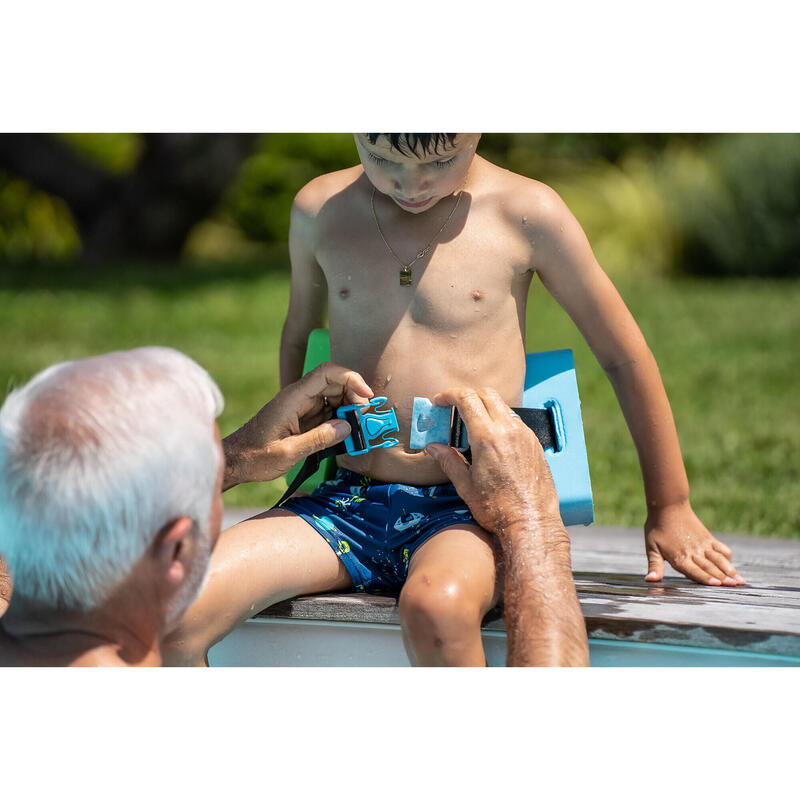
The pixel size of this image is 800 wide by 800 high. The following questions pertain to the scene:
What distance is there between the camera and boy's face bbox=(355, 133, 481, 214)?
2.40 m

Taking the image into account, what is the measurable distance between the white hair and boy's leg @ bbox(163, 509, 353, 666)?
54 centimetres

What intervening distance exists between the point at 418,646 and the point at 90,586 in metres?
0.73

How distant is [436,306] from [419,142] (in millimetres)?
431

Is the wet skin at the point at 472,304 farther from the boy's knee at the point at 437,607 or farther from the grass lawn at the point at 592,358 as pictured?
the grass lawn at the point at 592,358

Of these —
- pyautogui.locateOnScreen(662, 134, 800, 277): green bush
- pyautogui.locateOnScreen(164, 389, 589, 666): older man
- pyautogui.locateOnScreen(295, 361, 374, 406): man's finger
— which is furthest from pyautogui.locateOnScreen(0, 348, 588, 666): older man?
pyautogui.locateOnScreen(662, 134, 800, 277): green bush

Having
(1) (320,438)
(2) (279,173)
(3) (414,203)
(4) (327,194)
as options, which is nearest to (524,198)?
(3) (414,203)

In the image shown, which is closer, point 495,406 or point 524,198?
point 495,406

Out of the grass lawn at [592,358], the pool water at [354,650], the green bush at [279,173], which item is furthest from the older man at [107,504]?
the green bush at [279,173]

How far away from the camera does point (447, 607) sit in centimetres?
208

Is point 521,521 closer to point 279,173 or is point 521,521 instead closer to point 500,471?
point 500,471

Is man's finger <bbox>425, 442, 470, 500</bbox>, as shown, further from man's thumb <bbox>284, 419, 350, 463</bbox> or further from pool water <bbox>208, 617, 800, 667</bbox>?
pool water <bbox>208, 617, 800, 667</bbox>

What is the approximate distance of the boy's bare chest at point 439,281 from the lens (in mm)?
2572

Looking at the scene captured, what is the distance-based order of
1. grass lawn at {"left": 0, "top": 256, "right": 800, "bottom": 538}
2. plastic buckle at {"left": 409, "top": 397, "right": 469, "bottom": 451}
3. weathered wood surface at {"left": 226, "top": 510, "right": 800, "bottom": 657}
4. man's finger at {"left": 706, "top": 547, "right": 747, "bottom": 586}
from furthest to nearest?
grass lawn at {"left": 0, "top": 256, "right": 800, "bottom": 538} < man's finger at {"left": 706, "top": 547, "right": 747, "bottom": 586} < plastic buckle at {"left": 409, "top": 397, "right": 469, "bottom": 451} < weathered wood surface at {"left": 226, "top": 510, "right": 800, "bottom": 657}
